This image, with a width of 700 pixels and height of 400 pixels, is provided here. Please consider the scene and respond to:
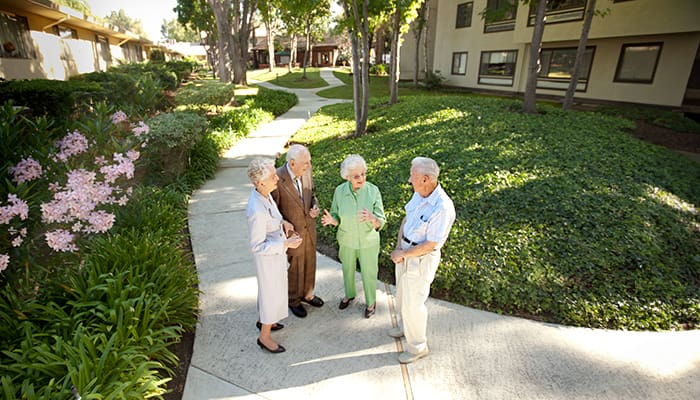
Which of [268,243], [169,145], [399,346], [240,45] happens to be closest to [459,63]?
[240,45]

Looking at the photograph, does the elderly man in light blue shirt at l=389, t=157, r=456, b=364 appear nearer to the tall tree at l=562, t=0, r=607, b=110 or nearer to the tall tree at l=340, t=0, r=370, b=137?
the tall tree at l=340, t=0, r=370, b=137

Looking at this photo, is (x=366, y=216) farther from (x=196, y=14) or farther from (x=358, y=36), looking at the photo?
(x=196, y=14)

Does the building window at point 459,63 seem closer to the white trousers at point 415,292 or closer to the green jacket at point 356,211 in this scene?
the green jacket at point 356,211

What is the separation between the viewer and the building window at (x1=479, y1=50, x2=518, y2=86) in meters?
20.7

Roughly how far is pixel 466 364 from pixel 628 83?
17.7 m

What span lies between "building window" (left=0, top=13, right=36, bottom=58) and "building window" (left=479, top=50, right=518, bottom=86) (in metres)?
21.9

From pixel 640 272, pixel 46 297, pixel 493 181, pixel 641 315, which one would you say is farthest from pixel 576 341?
pixel 46 297

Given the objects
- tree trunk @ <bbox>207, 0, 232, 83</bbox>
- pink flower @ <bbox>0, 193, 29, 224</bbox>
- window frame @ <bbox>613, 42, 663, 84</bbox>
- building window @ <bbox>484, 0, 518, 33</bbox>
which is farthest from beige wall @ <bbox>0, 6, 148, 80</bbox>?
window frame @ <bbox>613, 42, 663, 84</bbox>

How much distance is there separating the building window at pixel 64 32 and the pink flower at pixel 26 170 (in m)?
17.1

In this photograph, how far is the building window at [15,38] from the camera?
11.1 meters

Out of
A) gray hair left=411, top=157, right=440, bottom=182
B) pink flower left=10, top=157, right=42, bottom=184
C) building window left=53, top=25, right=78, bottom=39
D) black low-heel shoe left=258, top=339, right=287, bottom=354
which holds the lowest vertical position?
black low-heel shoe left=258, top=339, right=287, bottom=354

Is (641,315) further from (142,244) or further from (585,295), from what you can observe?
(142,244)

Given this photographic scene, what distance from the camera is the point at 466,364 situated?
117 inches

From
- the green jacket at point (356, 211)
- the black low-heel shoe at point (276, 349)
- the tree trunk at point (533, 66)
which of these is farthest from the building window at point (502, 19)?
the black low-heel shoe at point (276, 349)
